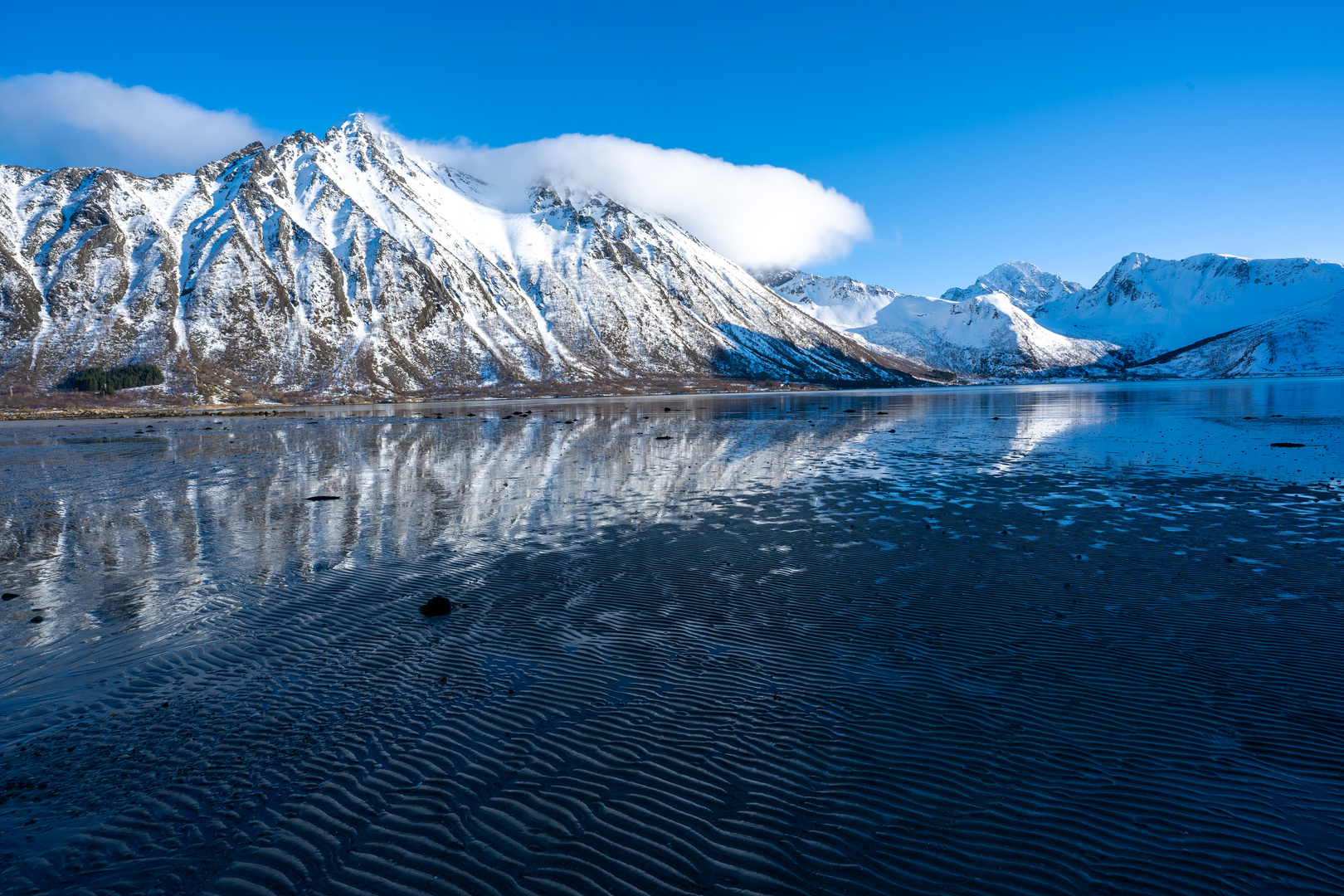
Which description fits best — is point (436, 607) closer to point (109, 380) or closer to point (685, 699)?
point (685, 699)

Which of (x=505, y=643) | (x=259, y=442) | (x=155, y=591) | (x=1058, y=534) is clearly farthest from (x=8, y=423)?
(x=1058, y=534)

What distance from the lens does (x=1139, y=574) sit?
17219 mm

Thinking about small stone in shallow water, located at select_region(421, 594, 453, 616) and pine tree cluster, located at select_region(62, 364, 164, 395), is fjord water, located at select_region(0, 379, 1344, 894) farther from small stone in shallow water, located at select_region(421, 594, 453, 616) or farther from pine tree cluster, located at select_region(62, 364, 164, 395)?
pine tree cluster, located at select_region(62, 364, 164, 395)

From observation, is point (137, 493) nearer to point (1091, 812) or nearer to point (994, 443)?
point (1091, 812)

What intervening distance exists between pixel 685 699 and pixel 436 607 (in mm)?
7466

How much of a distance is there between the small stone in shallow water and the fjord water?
0.66m

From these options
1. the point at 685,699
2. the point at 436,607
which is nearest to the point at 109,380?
the point at 436,607

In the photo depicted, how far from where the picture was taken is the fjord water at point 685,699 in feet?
24.9

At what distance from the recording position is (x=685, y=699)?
1128cm

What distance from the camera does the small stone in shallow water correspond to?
51.7 ft

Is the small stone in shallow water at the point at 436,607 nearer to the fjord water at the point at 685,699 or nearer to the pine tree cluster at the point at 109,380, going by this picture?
the fjord water at the point at 685,699

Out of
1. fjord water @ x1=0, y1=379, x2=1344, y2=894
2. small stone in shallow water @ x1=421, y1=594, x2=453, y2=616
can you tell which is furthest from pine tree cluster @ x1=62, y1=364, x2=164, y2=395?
small stone in shallow water @ x1=421, y1=594, x2=453, y2=616

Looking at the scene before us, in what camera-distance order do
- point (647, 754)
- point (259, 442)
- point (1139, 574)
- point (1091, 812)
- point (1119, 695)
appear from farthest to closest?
point (259, 442) < point (1139, 574) < point (1119, 695) < point (647, 754) < point (1091, 812)

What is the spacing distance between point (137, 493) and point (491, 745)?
3415cm
